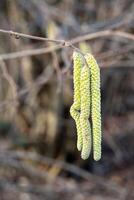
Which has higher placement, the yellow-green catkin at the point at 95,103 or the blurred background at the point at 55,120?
the blurred background at the point at 55,120

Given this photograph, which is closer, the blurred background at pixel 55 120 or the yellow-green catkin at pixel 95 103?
the yellow-green catkin at pixel 95 103

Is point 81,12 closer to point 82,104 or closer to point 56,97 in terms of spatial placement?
point 56,97

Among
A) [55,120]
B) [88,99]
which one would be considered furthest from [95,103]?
[55,120]

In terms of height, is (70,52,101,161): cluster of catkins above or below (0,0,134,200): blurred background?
below

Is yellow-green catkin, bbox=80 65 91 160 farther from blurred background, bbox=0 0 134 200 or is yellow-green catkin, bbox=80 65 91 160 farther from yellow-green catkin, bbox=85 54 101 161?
blurred background, bbox=0 0 134 200

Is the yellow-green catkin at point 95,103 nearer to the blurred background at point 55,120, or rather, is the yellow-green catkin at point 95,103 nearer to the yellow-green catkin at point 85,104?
the yellow-green catkin at point 85,104

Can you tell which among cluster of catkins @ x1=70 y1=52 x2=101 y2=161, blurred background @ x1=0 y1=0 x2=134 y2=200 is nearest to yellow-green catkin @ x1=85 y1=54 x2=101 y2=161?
cluster of catkins @ x1=70 y1=52 x2=101 y2=161

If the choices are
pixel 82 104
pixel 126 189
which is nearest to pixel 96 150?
pixel 82 104

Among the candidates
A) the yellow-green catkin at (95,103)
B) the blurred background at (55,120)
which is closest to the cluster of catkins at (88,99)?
the yellow-green catkin at (95,103)
